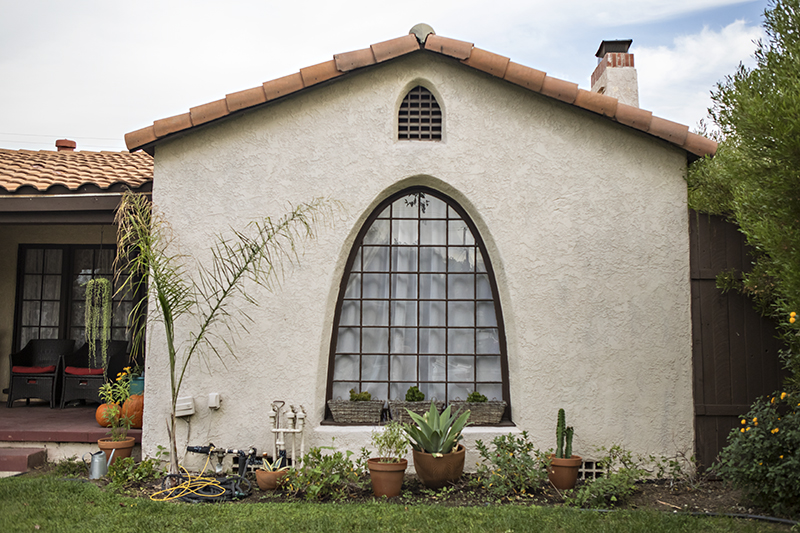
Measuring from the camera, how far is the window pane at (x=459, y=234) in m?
5.79

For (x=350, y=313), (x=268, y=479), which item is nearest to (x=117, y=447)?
(x=268, y=479)

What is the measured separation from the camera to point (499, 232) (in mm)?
5430

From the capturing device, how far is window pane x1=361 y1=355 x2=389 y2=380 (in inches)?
223

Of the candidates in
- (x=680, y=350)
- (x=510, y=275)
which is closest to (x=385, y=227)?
(x=510, y=275)

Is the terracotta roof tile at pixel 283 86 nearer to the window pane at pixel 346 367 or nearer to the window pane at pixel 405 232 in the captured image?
the window pane at pixel 405 232

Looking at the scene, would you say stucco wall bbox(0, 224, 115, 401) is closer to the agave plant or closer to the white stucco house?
the white stucco house

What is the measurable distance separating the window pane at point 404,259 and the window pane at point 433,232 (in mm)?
172

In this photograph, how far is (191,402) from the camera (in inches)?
205

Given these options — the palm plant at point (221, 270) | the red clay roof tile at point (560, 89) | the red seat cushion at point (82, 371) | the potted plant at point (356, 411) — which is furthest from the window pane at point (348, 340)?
the red seat cushion at point (82, 371)

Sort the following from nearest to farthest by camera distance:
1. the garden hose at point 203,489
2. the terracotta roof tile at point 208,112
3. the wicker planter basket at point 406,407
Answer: the garden hose at point 203,489 → the terracotta roof tile at point 208,112 → the wicker planter basket at point 406,407

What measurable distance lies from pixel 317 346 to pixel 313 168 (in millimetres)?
1835

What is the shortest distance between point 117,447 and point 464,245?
4.10 metres

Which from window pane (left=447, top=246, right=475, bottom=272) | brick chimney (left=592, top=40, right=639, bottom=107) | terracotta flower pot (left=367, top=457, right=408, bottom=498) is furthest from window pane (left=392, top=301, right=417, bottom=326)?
brick chimney (left=592, top=40, right=639, bottom=107)

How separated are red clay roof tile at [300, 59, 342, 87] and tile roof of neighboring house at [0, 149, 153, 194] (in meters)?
2.07
